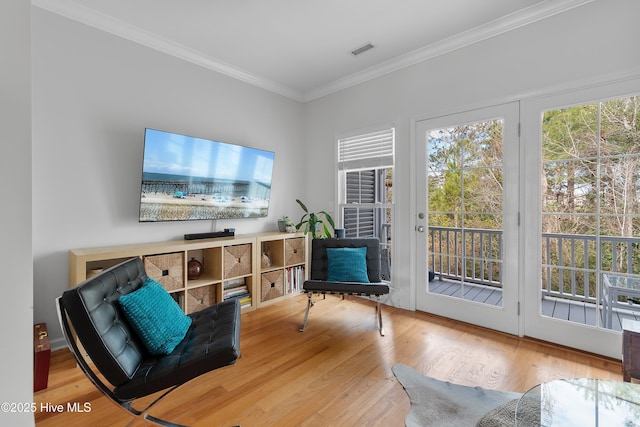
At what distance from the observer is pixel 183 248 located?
266 centimetres

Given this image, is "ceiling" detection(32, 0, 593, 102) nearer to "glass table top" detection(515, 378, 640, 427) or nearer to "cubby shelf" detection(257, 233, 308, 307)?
"cubby shelf" detection(257, 233, 308, 307)

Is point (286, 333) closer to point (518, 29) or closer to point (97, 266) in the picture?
point (97, 266)

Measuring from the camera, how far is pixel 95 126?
2518 mm

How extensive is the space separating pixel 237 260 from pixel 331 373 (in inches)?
60.8

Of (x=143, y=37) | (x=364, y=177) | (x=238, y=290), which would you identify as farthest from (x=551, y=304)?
(x=143, y=37)

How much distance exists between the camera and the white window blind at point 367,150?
336 centimetres

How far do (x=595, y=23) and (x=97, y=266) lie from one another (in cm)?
434

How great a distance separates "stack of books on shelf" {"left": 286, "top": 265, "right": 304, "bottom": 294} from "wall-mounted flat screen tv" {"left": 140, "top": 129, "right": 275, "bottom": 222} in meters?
0.79

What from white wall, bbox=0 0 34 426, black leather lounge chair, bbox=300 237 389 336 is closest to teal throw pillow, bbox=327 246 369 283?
black leather lounge chair, bbox=300 237 389 336

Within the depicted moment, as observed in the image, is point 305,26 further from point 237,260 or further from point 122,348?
point 122,348

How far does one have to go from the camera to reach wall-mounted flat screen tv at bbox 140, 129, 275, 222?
2.68 m

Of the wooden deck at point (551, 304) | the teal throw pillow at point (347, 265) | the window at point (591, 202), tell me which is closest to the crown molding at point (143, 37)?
the teal throw pillow at point (347, 265)

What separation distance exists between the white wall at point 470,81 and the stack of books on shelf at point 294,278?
97 cm

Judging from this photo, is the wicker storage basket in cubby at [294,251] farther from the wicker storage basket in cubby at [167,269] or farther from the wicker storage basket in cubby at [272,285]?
the wicker storage basket in cubby at [167,269]
